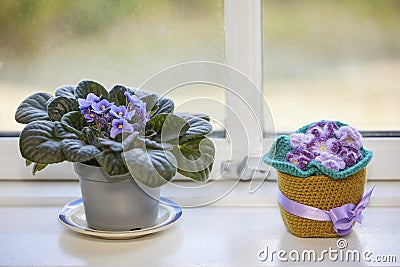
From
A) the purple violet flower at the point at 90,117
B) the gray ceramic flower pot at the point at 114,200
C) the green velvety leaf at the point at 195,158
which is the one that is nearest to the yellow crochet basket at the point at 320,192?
the green velvety leaf at the point at 195,158

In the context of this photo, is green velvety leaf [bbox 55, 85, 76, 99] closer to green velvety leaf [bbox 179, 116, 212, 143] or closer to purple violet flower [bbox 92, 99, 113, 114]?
purple violet flower [bbox 92, 99, 113, 114]

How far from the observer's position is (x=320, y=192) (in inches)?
43.1

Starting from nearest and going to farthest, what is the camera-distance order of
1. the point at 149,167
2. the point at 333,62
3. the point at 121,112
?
the point at 149,167, the point at 121,112, the point at 333,62

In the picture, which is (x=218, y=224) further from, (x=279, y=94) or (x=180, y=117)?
(x=279, y=94)

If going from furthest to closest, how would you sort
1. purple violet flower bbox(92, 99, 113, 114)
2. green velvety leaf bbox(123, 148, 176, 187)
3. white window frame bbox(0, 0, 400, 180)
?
white window frame bbox(0, 0, 400, 180)
purple violet flower bbox(92, 99, 113, 114)
green velvety leaf bbox(123, 148, 176, 187)

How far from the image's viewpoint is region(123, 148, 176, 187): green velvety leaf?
1.02m

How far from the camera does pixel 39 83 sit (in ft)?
4.77

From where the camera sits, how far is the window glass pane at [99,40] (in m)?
1.42

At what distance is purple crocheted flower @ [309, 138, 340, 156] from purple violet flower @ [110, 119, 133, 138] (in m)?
0.32

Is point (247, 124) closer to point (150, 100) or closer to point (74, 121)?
point (150, 100)

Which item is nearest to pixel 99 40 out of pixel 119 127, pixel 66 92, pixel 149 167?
pixel 66 92

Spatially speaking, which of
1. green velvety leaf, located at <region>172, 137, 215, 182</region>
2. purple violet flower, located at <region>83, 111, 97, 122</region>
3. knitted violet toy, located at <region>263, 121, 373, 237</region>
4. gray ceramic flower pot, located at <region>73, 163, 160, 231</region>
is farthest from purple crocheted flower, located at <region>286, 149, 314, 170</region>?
purple violet flower, located at <region>83, 111, 97, 122</region>

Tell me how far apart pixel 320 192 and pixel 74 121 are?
451 mm

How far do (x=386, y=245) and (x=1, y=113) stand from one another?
0.90 m
